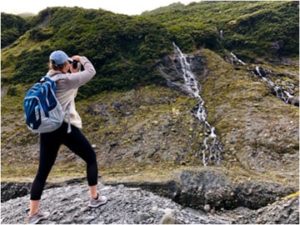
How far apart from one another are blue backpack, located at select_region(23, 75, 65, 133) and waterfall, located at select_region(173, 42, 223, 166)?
11407mm

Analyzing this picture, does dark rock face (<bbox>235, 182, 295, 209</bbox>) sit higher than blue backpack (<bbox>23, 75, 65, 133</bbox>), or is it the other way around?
blue backpack (<bbox>23, 75, 65, 133</bbox>)

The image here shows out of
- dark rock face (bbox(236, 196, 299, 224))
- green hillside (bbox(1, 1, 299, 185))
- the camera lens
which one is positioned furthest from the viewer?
green hillside (bbox(1, 1, 299, 185))

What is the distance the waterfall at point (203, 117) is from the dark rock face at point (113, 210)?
8.77m

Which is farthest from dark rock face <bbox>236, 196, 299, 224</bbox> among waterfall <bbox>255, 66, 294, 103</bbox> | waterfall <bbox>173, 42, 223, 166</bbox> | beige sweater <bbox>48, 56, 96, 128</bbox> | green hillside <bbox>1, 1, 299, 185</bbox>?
waterfall <bbox>255, 66, 294, 103</bbox>

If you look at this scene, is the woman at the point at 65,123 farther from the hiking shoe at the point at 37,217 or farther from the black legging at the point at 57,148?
the hiking shoe at the point at 37,217

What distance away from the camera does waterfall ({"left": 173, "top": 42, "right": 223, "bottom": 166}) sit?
18.9m

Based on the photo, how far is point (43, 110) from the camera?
758 cm

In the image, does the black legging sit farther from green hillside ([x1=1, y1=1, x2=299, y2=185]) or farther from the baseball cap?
green hillside ([x1=1, y1=1, x2=299, y2=185])

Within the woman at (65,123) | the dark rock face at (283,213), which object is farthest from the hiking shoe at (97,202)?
the dark rock face at (283,213)

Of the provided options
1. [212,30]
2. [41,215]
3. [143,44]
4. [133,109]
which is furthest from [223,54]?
[41,215]

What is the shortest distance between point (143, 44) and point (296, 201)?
19.8m

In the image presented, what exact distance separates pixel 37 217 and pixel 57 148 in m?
1.41

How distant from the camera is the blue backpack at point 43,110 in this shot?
756 centimetres

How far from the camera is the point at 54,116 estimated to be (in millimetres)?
7602
